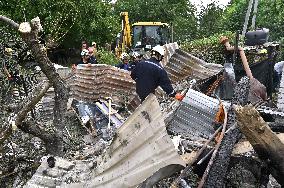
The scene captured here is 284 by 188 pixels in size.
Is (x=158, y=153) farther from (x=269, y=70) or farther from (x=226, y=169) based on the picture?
(x=269, y=70)

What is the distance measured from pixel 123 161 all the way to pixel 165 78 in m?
3.48

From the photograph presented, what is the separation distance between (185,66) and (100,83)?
1.85 metres

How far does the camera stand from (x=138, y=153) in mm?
2953

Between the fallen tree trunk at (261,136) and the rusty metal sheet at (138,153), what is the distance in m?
0.86

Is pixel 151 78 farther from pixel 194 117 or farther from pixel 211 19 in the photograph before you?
pixel 211 19

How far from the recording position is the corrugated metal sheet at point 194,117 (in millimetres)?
5727

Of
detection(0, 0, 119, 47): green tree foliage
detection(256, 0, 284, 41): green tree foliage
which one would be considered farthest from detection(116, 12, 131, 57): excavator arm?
detection(256, 0, 284, 41): green tree foliage

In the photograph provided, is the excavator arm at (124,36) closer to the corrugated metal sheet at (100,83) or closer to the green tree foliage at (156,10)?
the corrugated metal sheet at (100,83)

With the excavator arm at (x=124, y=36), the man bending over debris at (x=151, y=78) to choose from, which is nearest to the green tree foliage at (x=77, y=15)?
the excavator arm at (x=124, y=36)

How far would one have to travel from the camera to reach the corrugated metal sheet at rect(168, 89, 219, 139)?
5.73 meters

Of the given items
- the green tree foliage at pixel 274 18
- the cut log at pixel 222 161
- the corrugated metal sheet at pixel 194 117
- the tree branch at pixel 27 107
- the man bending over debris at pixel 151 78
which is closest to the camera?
the tree branch at pixel 27 107

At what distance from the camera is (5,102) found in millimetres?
5723

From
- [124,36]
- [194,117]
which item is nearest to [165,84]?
[194,117]

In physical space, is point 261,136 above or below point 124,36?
above
